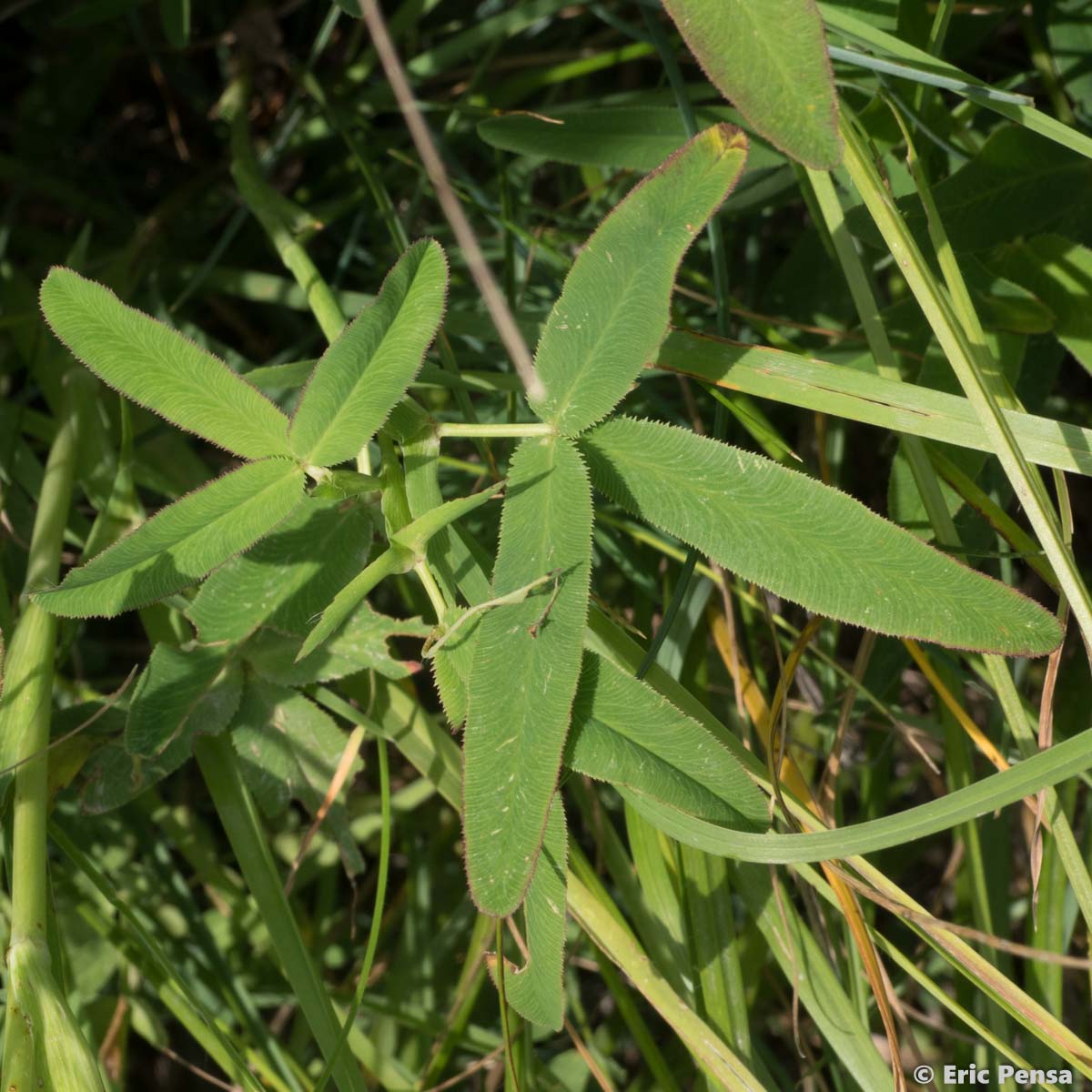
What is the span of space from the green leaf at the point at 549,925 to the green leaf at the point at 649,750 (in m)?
0.06

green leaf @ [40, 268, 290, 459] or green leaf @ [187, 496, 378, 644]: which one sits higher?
green leaf @ [40, 268, 290, 459]

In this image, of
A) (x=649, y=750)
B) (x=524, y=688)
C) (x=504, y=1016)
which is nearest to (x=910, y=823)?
(x=649, y=750)

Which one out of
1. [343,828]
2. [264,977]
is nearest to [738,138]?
[343,828]

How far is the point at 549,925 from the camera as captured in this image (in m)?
0.81

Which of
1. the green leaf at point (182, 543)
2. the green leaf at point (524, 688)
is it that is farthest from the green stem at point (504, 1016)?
the green leaf at point (182, 543)

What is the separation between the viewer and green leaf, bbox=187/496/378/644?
2.93 feet

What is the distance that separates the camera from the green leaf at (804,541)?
697mm

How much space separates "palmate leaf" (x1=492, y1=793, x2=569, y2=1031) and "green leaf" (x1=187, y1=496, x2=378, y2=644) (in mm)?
294

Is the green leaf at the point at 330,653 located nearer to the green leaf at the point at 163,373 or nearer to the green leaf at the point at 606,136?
the green leaf at the point at 163,373

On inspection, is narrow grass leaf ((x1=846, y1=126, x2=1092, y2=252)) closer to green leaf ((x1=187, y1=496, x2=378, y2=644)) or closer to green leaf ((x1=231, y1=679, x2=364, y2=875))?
green leaf ((x1=187, y1=496, x2=378, y2=644))

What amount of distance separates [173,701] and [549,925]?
444mm

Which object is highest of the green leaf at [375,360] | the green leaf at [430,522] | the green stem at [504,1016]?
the green leaf at [375,360]

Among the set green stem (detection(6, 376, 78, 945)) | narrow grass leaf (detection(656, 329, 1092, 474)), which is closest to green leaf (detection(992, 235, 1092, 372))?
narrow grass leaf (detection(656, 329, 1092, 474))

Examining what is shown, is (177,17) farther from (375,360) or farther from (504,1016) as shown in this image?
(504,1016)
